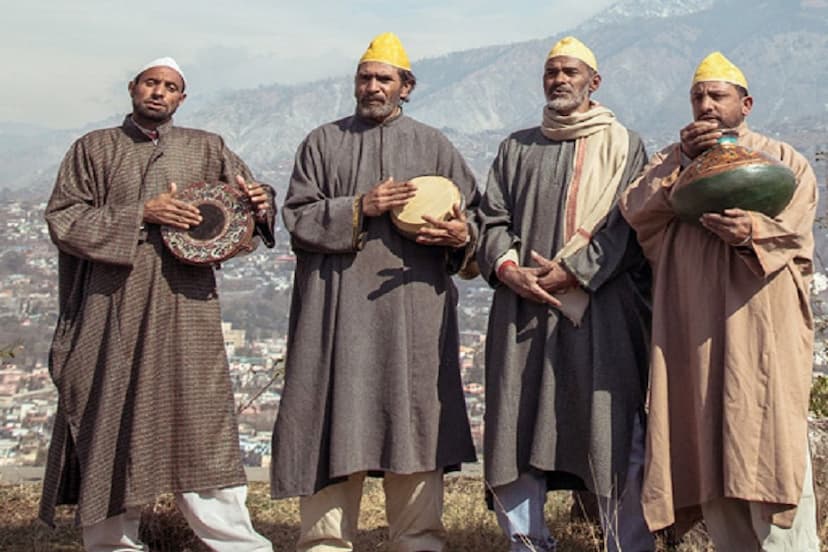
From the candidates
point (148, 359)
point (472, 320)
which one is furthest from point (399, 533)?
point (472, 320)

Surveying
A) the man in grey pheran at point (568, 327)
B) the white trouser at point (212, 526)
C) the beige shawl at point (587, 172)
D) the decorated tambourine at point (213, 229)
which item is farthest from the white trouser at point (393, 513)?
the decorated tambourine at point (213, 229)

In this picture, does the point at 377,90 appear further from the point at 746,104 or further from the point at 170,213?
the point at 746,104

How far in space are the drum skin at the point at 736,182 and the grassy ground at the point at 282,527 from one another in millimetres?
2044

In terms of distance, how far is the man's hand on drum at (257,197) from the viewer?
5113 millimetres

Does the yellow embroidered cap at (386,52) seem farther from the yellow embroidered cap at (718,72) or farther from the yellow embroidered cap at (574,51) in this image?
the yellow embroidered cap at (718,72)

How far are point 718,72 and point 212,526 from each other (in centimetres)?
311

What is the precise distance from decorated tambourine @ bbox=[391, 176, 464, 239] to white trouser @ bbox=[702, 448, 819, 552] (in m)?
1.78

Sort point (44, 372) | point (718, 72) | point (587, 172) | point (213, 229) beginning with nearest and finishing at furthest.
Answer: point (718, 72), point (587, 172), point (213, 229), point (44, 372)

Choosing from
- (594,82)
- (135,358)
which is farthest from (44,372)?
(594,82)

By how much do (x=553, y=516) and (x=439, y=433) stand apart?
6.04ft

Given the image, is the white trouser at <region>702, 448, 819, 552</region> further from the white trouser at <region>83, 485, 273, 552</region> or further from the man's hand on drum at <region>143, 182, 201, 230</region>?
the man's hand on drum at <region>143, 182, 201, 230</region>

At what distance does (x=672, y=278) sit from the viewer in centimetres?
459

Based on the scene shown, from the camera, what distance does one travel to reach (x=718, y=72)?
461 cm

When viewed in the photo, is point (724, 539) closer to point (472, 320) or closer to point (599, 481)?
point (599, 481)
